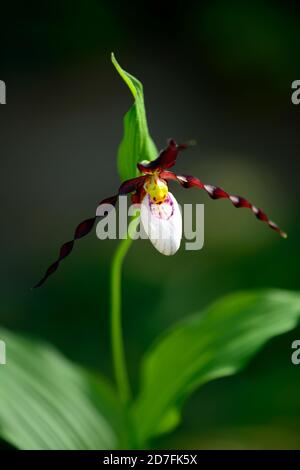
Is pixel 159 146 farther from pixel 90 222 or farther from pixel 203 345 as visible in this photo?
pixel 90 222

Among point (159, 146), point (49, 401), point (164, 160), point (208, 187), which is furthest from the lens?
point (159, 146)

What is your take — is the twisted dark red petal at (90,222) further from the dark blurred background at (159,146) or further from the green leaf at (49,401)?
the dark blurred background at (159,146)

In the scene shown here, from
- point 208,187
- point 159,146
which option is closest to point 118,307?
point 208,187

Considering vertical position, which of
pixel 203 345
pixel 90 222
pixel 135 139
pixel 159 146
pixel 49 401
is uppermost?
pixel 159 146

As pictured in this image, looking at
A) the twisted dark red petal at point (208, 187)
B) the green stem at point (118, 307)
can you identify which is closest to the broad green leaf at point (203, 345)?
the green stem at point (118, 307)

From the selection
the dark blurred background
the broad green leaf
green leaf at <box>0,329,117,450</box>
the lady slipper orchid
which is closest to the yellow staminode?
the lady slipper orchid

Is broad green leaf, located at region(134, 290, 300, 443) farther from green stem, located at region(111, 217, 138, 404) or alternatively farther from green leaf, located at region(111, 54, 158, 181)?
green leaf, located at region(111, 54, 158, 181)
